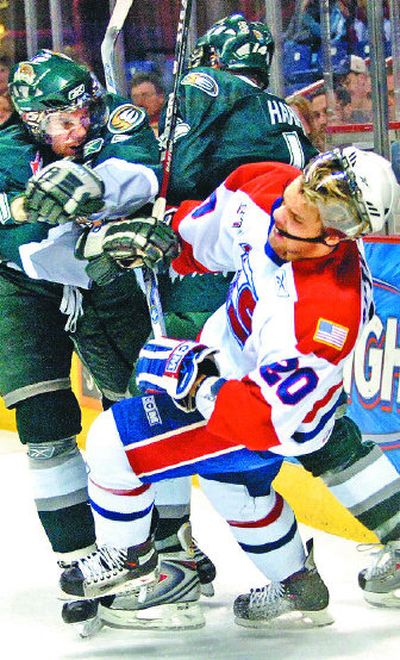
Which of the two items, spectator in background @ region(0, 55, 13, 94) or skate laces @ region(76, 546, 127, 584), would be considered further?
spectator in background @ region(0, 55, 13, 94)

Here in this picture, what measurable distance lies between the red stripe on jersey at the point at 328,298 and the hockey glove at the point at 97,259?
498 mm

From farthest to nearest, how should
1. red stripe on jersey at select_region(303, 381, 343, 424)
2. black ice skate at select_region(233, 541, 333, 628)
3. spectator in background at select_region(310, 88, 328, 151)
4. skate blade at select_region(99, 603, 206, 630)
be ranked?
spectator in background at select_region(310, 88, 328, 151) < skate blade at select_region(99, 603, 206, 630) < black ice skate at select_region(233, 541, 333, 628) < red stripe on jersey at select_region(303, 381, 343, 424)

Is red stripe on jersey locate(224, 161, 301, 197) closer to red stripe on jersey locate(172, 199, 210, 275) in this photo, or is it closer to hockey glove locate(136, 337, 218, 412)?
red stripe on jersey locate(172, 199, 210, 275)

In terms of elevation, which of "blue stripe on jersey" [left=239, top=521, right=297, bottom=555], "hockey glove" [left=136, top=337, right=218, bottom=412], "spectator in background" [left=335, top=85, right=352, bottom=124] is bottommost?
"blue stripe on jersey" [left=239, top=521, right=297, bottom=555]

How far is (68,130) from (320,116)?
1.31 metres

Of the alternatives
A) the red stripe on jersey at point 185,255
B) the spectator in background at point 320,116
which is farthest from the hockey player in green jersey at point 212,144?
the spectator in background at point 320,116

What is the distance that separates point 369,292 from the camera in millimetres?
2506

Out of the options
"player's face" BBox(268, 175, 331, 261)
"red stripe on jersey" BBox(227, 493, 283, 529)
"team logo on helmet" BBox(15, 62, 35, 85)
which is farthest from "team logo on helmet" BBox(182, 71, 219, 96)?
"red stripe on jersey" BBox(227, 493, 283, 529)

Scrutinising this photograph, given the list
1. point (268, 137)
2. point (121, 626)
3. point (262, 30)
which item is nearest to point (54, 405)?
point (121, 626)

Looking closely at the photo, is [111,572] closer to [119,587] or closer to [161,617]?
[119,587]

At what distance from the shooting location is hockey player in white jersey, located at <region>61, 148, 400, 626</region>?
2387mm

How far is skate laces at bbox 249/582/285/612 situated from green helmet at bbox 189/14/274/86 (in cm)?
112

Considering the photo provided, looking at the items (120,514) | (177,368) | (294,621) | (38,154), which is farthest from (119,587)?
(38,154)

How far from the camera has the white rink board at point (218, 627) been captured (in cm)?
290
